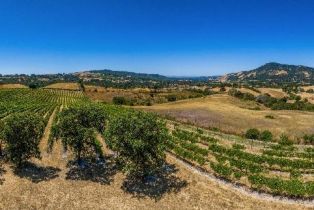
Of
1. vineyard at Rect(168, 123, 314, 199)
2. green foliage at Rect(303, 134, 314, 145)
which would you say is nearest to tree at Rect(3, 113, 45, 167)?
vineyard at Rect(168, 123, 314, 199)

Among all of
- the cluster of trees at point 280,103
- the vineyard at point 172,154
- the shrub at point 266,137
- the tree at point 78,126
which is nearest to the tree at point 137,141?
the vineyard at point 172,154

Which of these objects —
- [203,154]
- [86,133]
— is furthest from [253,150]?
[86,133]

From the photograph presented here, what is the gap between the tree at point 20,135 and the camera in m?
41.6

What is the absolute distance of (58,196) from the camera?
122ft

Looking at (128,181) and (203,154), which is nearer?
(128,181)

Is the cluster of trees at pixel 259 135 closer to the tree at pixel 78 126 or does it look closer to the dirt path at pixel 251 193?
the dirt path at pixel 251 193

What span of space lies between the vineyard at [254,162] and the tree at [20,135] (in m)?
19.5

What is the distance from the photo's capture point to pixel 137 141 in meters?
38.1

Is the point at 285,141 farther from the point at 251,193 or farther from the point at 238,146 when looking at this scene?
the point at 251,193

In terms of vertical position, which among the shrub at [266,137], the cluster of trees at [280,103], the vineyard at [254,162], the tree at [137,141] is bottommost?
the cluster of trees at [280,103]

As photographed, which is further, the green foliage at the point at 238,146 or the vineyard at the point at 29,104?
the vineyard at the point at 29,104

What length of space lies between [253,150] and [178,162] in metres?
12.8

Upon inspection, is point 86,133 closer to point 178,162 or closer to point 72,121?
point 72,121

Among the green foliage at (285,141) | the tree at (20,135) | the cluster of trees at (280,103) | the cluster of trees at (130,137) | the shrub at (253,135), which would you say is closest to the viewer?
the cluster of trees at (130,137)
